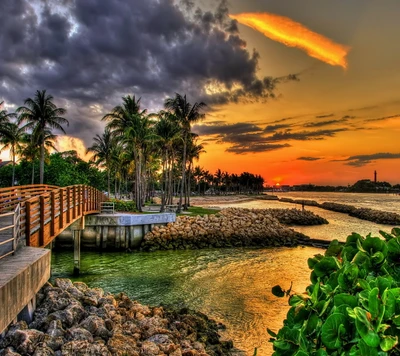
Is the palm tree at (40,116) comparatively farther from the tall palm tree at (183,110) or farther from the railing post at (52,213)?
the railing post at (52,213)

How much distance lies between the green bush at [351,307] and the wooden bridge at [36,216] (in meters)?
5.30

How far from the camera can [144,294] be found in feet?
44.9

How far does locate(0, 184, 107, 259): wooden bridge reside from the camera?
7242mm

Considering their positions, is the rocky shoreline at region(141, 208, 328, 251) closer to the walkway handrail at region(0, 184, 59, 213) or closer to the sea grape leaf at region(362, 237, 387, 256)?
the walkway handrail at region(0, 184, 59, 213)

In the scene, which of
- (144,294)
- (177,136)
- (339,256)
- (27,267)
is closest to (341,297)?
(339,256)

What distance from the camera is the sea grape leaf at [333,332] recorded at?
71.6 inches

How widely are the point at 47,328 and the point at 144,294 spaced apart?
25.0ft

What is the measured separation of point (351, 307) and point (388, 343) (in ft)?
0.88

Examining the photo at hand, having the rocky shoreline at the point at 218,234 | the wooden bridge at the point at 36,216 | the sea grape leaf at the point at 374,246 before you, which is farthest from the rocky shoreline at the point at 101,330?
the rocky shoreline at the point at 218,234

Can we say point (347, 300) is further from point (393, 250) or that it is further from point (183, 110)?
point (183, 110)

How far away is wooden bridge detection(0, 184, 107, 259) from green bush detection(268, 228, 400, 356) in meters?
5.30

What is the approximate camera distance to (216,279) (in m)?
16.3

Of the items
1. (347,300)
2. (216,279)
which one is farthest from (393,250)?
(216,279)

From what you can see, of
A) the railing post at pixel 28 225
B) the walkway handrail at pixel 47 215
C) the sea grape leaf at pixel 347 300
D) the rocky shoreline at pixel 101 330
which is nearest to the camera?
the sea grape leaf at pixel 347 300
